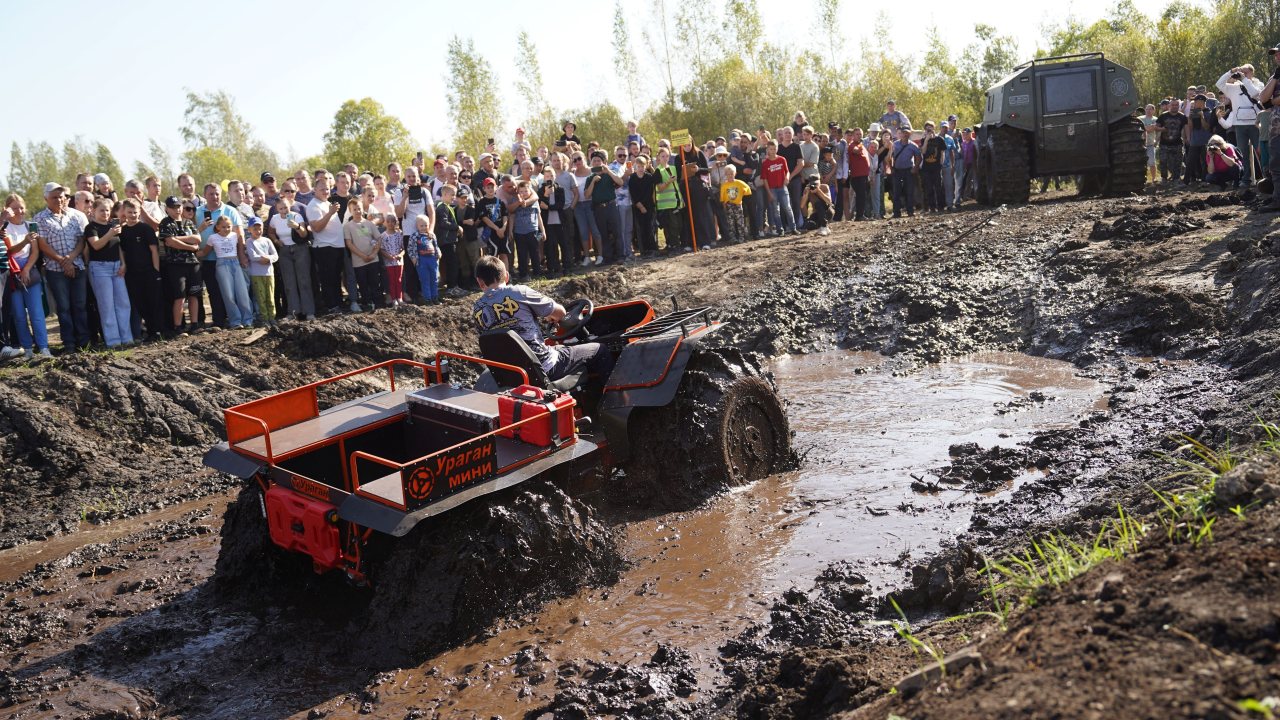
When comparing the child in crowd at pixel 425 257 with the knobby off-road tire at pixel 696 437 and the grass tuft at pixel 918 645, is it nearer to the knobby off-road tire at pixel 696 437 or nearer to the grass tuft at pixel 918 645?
the knobby off-road tire at pixel 696 437

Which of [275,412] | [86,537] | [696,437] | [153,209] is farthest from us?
[153,209]

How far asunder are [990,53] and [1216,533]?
40.1 m

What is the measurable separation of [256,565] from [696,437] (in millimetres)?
2900

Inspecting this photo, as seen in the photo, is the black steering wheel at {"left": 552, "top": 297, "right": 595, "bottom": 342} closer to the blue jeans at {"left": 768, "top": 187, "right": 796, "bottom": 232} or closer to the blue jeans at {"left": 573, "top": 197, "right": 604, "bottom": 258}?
the blue jeans at {"left": 573, "top": 197, "right": 604, "bottom": 258}

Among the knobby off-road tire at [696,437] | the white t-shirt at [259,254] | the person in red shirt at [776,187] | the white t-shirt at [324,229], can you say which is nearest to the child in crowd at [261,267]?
the white t-shirt at [259,254]

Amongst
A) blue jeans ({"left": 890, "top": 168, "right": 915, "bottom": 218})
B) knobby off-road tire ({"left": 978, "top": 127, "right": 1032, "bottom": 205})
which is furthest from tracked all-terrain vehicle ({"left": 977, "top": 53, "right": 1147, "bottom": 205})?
blue jeans ({"left": 890, "top": 168, "right": 915, "bottom": 218})

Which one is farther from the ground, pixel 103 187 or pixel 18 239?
pixel 103 187

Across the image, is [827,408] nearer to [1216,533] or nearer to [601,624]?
[601,624]

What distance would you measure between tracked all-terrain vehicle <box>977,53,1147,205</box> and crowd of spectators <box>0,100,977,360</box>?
53.3 inches

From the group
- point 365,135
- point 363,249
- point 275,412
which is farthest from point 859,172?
point 365,135

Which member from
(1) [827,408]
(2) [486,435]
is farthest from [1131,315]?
(2) [486,435]

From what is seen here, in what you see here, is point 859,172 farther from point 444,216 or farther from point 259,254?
point 259,254

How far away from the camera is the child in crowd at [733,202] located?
54.3 feet

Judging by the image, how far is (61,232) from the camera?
35.9 feet
